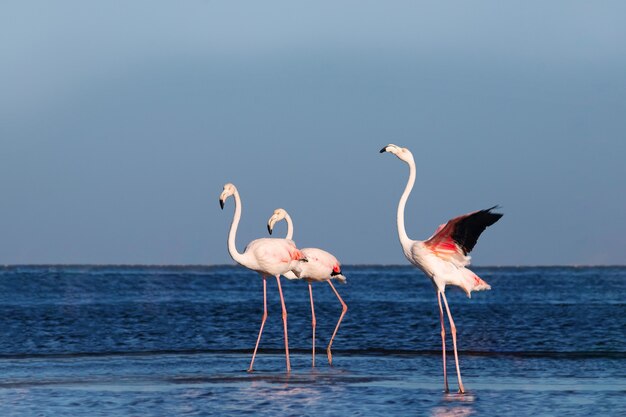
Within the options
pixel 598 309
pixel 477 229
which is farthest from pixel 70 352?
pixel 598 309

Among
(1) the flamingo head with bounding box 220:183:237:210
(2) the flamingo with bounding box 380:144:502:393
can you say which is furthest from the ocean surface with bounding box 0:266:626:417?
(1) the flamingo head with bounding box 220:183:237:210

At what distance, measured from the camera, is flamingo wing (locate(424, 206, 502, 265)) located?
1080 centimetres

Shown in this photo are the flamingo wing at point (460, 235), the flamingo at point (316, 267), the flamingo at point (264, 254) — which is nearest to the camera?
the flamingo wing at point (460, 235)

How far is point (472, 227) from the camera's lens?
36.3 feet

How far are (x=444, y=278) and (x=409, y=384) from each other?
1.46 meters

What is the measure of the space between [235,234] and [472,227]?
3.84 metres

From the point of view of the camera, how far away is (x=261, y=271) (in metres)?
14.2

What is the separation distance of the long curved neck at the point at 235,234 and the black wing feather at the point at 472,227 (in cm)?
335

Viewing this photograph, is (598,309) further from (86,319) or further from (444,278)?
(444,278)

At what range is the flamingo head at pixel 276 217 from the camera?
1536 cm

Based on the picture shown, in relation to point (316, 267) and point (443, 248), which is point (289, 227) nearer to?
point (316, 267)

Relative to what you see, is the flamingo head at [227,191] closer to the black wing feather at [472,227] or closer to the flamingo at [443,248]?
the flamingo at [443,248]

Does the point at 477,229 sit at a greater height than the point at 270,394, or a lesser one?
greater

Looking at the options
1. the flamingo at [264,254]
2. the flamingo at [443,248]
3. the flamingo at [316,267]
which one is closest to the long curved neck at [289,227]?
the flamingo at [316,267]
